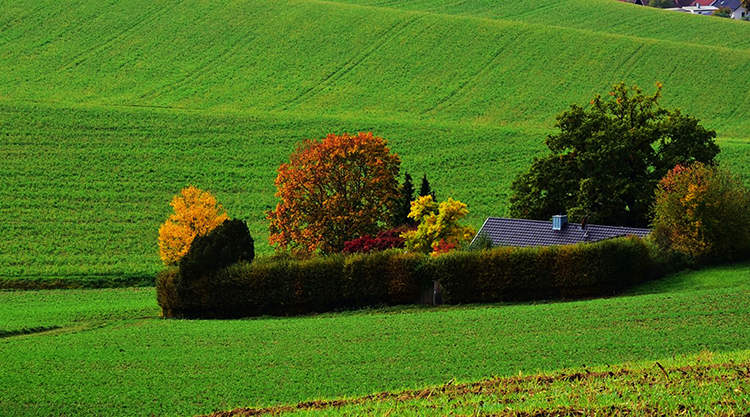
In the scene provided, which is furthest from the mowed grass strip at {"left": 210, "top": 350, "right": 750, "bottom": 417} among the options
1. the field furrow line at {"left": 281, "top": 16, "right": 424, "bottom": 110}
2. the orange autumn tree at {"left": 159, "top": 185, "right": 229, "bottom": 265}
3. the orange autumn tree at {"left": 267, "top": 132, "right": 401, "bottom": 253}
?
the field furrow line at {"left": 281, "top": 16, "right": 424, "bottom": 110}

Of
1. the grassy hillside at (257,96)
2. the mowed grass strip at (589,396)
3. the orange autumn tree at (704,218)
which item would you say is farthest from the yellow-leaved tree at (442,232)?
the mowed grass strip at (589,396)

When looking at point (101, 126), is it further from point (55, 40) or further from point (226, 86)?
point (55, 40)

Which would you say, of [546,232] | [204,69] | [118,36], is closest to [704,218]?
[546,232]

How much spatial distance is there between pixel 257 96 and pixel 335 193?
40753 millimetres

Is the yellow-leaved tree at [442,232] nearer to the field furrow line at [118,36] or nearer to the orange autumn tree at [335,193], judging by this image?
the orange autumn tree at [335,193]

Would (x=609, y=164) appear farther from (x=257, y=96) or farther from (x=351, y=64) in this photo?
(x=351, y=64)

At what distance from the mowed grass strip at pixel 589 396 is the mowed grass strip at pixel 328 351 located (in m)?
2.00

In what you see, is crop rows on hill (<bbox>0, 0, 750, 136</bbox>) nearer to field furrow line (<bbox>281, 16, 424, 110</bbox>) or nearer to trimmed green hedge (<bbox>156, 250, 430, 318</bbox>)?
field furrow line (<bbox>281, 16, 424, 110</bbox>)

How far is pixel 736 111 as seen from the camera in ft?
309

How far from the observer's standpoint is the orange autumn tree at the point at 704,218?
48.9 metres

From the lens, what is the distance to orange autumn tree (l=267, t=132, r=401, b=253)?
55938 mm

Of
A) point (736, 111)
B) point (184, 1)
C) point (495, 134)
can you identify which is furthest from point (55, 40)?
point (736, 111)

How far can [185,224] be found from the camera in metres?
57.3

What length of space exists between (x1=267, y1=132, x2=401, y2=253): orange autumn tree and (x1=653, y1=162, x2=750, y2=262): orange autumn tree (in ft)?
50.9
